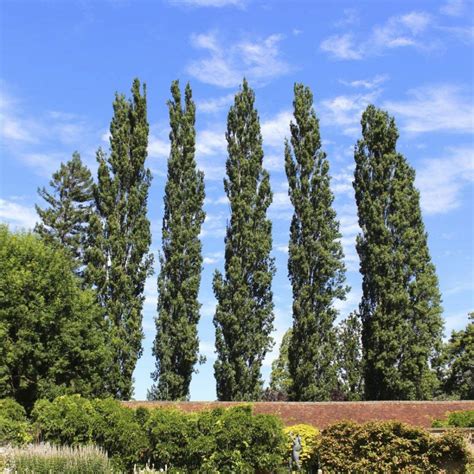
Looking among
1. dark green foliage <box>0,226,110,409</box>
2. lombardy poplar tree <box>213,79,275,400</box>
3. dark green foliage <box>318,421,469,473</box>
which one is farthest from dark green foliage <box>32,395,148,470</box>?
lombardy poplar tree <box>213,79,275,400</box>

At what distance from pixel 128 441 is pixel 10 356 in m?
10.0

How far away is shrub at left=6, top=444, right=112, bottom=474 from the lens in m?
14.4

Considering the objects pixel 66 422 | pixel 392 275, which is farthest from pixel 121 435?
pixel 392 275

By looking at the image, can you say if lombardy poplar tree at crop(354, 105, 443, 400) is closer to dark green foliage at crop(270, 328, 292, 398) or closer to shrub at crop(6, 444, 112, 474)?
dark green foliage at crop(270, 328, 292, 398)

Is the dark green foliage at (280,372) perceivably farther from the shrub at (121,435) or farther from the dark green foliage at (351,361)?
the shrub at (121,435)

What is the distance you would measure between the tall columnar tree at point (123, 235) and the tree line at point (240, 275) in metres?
0.07

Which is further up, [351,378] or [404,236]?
[404,236]

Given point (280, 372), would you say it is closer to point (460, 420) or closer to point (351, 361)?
point (351, 361)

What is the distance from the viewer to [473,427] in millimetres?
21484

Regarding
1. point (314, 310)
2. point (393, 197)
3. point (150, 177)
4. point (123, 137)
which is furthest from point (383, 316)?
point (123, 137)

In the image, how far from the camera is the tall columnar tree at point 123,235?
32.0m

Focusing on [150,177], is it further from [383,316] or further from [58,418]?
[58,418]

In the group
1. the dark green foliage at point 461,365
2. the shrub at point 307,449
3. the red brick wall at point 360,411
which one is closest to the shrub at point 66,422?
the shrub at point 307,449

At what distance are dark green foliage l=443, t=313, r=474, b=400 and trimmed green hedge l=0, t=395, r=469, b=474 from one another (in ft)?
79.3
